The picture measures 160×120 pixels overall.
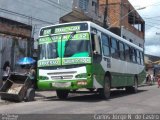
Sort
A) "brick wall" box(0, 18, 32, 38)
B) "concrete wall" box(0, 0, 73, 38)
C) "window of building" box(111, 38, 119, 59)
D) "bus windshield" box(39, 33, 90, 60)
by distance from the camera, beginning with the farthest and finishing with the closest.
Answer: "concrete wall" box(0, 0, 73, 38) < "brick wall" box(0, 18, 32, 38) < "window of building" box(111, 38, 119, 59) < "bus windshield" box(39, 33, 90, 60)

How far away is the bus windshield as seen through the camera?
16.8m

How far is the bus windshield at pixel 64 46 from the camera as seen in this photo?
55.1 feet

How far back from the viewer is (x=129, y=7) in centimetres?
5556

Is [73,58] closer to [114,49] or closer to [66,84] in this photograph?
[66,84]

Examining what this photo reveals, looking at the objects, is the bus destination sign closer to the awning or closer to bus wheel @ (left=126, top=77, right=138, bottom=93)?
bus wheel @ (left=126, top=77, right=138, bottom=93)

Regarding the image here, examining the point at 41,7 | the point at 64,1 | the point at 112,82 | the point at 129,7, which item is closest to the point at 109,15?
the point at 129,7

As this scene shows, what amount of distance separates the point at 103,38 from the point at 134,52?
744 cm

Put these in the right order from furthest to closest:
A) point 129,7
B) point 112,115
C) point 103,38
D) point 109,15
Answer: point 129,7 → point 109,15 → point 103,38 → point 112,115

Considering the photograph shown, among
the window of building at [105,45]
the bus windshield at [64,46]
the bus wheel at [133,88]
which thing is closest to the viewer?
the bus windshield at [64,46]

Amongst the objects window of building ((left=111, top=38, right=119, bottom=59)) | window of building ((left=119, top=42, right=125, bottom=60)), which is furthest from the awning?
window of building ((left=111, top=38, right=119, bottom=59))

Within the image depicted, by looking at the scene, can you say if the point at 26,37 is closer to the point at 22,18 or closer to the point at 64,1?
the point at 22,18

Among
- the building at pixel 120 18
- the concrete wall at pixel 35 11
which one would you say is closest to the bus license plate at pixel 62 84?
the concrete wall at pixel 35 11

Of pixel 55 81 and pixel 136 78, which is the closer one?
pixel 55 81

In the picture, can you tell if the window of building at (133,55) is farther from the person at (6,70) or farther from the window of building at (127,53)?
the person at (6,70)
